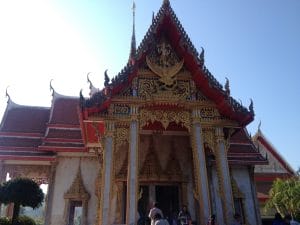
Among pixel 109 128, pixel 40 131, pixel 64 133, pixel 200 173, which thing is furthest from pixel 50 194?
pixel 200 173

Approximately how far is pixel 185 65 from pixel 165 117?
183cm

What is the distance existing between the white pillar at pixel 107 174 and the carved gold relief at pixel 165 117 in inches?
39.8

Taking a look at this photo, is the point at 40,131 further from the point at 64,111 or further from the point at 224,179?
the point at 224,179

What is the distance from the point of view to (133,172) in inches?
330

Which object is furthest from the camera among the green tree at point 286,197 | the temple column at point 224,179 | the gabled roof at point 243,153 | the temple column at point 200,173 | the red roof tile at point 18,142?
the green tree at point 286,197

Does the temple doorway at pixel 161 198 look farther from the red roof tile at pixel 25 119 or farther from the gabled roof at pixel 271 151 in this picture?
the gabled roof at pixel 271 151

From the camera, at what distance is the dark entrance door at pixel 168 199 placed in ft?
36.5

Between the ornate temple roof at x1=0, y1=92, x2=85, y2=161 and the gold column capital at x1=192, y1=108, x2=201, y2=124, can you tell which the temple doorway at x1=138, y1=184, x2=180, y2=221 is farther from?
the ornate temple roof at x1=0, y1=92, x2=85, y2=161

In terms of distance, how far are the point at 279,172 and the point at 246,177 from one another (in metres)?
5.94

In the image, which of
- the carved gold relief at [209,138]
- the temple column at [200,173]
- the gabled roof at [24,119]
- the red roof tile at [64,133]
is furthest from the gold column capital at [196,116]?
the gabled roof at [24,119]

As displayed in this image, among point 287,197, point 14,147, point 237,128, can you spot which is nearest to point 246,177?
point 287,197

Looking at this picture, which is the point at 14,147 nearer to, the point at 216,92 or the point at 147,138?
the point at 147,138

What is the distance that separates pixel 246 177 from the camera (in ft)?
44.5

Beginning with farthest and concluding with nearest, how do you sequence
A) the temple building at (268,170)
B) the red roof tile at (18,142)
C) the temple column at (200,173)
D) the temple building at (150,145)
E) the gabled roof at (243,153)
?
the temple building at (268,170) → the red roof tile at (18,142) → the gabled roof at (243,153) → the temple building at (150,145) → the temple column at (200,173)
